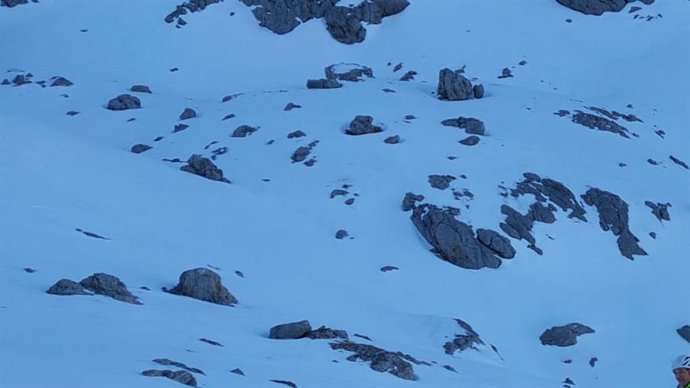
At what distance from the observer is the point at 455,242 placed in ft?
92.6

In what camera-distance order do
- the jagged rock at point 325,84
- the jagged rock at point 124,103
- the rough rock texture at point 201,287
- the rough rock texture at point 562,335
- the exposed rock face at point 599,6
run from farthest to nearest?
1. the exposed rock face at point 599,6
2. the jagged rock at point 325,84
3. the jagged rock at point 124,103
4. the rough rock texture at point 562,335
5. the rough rock texture at point 201,287

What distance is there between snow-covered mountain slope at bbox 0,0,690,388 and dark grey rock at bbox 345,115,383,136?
0.47m

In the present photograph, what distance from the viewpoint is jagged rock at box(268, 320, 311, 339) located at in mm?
17375

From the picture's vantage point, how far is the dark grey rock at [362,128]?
114ft

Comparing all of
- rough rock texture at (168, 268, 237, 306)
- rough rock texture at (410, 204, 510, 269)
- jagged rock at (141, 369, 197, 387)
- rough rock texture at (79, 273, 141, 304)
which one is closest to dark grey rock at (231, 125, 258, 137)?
rough rock texture at (410, 204, 510, 269)

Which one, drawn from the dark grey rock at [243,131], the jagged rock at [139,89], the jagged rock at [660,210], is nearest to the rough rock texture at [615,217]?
the jagged rock at [660,210]

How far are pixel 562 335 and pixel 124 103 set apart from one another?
21868 millimetres

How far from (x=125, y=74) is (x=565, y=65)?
67.7 ft

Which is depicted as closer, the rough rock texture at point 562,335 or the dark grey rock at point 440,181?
the rough rock texture at point 562,335

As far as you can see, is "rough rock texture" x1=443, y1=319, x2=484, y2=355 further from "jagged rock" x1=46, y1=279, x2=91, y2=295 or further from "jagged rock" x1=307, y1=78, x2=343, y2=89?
"jagged rock" x1=307, y1=78, x2=343, y2=89

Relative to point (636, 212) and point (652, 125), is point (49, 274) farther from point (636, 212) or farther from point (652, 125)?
point (652, 125)

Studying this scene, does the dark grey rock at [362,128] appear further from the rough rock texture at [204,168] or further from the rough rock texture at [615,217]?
the rough rock texture at [615,217]

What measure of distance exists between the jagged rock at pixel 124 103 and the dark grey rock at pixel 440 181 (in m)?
14.8

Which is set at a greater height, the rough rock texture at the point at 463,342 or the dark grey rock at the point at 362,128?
the dark grey rock at the point at 362,128
